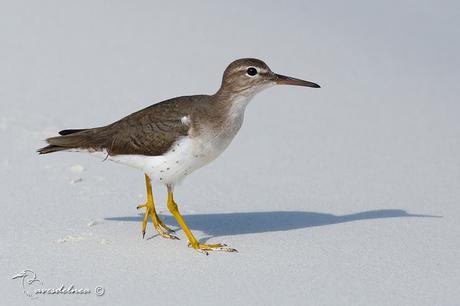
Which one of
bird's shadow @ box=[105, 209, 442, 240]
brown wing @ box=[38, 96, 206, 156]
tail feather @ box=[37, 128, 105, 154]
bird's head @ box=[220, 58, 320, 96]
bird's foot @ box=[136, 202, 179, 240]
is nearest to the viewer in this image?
brown wing @ box=[38, 96, 206, 156]

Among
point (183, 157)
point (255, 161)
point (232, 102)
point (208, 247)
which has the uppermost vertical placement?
point (232, 102)

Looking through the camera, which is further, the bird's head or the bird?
the bird's head

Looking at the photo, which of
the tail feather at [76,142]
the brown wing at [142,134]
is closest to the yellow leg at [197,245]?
the brown wing at [142,134]

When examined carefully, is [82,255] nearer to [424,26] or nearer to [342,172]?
[342,172]

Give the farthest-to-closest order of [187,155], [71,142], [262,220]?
[262,220] → [71,142] → [187,155]

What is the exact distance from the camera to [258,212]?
9891 mm

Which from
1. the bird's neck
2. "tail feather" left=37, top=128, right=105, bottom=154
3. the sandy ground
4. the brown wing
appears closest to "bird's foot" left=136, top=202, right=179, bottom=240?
the sandy ground

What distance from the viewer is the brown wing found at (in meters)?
8.86

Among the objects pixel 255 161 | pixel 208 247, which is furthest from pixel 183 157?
pixel 255 161

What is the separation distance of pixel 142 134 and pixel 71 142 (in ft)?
2.82

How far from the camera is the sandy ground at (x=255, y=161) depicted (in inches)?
316

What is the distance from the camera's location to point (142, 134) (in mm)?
9055

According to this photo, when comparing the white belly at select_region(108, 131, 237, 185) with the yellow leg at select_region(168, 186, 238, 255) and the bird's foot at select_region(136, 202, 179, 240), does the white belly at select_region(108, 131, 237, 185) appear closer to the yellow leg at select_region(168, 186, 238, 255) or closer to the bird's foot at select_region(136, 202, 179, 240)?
the yellow leg at select_region(168, 186, 238, 255)

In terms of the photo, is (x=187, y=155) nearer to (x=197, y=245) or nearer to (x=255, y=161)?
(x=197, y=245)
